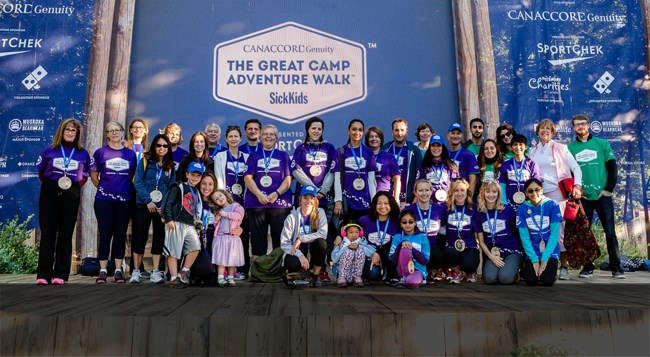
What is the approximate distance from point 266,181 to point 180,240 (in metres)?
0.88

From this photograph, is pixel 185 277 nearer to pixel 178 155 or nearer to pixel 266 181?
pixel 266 181

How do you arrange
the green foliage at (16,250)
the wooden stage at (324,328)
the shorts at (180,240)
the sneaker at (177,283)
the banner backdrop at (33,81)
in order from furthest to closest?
the banner backdrop at (33,81), the green foliage at (16,250), the shorts at (180,240), the sneaker at (177,283), the wooden stage at (324,328)

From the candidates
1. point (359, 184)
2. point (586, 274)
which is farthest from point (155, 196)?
point (586, 274)

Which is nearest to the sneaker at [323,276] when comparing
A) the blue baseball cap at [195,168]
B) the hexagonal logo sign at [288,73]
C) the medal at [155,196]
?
the blue baseball cap at [195,168]

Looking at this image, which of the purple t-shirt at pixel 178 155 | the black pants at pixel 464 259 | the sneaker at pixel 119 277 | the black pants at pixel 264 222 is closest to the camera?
the sneaker at pixel 119 277

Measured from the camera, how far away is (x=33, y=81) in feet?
17.5

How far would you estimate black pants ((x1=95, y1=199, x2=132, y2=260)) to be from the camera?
3.82 metres

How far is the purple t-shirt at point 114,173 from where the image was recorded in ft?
12.6

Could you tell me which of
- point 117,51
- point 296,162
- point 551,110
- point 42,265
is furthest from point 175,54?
point 551,110

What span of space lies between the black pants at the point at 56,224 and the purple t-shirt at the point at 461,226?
293 centimetres

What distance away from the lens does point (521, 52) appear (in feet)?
18.3

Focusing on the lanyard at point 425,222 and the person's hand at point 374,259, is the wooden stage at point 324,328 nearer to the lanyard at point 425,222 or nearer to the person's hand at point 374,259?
the person's hand at point 374,259

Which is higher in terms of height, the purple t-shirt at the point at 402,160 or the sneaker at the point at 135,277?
the purple t-shirt at the point at 402,160

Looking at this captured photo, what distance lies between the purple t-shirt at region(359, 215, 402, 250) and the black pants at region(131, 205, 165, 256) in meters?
1.58
